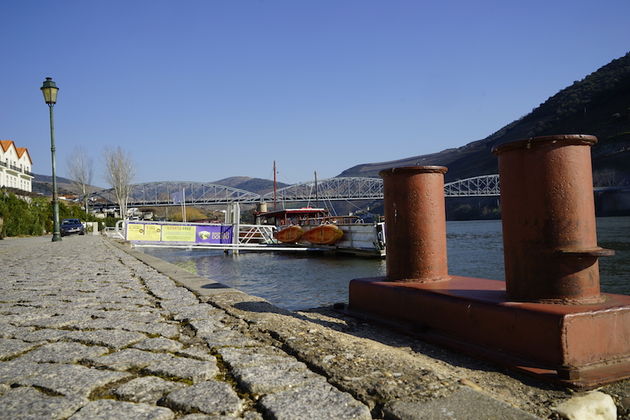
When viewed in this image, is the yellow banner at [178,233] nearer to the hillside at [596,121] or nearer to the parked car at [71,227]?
the parked car at [71,227]

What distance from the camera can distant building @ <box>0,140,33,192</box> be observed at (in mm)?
58166

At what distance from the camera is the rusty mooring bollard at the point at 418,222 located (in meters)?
3.45

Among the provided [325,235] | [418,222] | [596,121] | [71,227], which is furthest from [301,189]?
[418,222]

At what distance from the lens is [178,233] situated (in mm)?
17766

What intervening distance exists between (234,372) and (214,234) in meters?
17.4

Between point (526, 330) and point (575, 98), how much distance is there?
395 ft

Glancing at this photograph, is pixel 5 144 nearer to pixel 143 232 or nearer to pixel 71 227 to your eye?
pixel 71 227

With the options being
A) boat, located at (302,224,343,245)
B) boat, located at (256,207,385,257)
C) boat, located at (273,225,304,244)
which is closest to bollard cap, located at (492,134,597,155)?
boat, located at (256,207,385,257)

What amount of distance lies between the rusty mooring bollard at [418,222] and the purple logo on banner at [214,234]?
51.2 ft

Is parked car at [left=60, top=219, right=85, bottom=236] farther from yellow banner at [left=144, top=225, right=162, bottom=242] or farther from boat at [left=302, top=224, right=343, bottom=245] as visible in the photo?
boat at [left=302, top=224, right=343, bottom=245]

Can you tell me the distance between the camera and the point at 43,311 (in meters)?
3.56

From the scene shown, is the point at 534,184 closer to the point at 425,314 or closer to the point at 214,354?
the point at 425,314

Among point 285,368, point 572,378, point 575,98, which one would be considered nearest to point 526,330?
point 572,378

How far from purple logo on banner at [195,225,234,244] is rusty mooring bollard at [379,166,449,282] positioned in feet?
51.2
